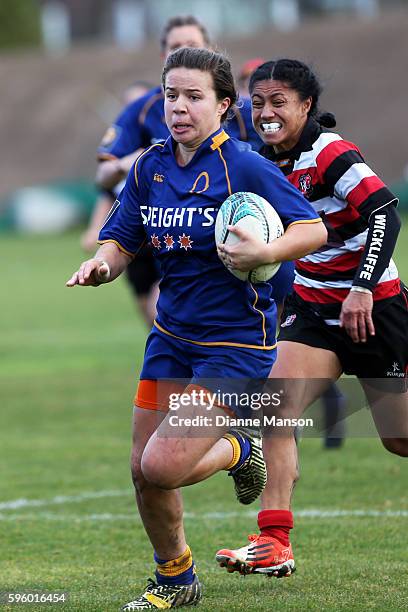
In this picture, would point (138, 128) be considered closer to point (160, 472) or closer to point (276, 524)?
point (276, 524)

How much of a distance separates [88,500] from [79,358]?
6.18 meters

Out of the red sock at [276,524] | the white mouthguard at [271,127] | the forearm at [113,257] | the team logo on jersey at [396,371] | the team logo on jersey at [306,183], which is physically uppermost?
the white mouthguard at [271,127]

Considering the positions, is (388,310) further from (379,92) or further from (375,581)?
(379,92)

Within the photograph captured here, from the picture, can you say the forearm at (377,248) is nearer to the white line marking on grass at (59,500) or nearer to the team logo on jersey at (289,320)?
the team logo on jersey at (289,320)

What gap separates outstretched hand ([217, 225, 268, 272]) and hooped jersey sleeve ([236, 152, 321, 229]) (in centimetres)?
23

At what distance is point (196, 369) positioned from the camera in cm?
453

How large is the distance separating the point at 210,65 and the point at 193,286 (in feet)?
2.74

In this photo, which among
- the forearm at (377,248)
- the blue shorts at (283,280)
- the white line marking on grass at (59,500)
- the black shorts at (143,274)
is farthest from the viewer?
the black shorts at (143,274)

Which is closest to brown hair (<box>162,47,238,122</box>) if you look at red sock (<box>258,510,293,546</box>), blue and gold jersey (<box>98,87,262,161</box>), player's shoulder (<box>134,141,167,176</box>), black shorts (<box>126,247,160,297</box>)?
player's shoulder (<box>134,141,167,176</box>)

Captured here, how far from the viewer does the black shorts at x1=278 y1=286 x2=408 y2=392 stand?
5.32m

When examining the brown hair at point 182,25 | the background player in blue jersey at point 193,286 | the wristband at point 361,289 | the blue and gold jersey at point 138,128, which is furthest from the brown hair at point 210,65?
the blue and gold jersey at point 138,128

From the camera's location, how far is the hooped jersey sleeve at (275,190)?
4473mm

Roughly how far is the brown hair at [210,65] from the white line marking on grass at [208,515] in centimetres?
273

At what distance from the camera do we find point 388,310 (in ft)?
17.6
